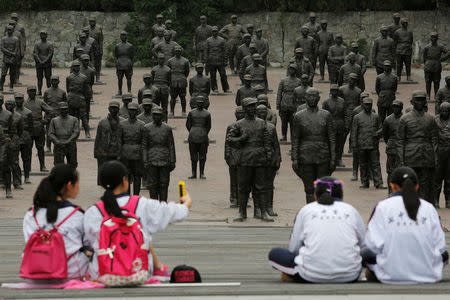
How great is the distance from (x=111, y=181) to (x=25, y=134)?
455 inches

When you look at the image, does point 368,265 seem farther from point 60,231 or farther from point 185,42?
point 185,42

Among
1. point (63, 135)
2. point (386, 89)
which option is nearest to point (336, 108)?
point (386, 89)

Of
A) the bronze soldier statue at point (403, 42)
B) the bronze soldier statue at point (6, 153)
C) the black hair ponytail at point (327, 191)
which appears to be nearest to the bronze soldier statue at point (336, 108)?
the bronze soldier statue at point (6, 153)

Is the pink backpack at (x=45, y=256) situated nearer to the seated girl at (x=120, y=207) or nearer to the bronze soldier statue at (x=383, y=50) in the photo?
the seated girl at (x=120, y=207)

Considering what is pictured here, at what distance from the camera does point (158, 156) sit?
17.4 m

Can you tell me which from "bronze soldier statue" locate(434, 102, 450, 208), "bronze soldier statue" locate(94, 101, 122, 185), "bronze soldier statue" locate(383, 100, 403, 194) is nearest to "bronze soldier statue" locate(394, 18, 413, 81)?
"bronze soldier statue" locate(383, 100, 403, 194)

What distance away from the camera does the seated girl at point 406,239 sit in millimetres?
9453

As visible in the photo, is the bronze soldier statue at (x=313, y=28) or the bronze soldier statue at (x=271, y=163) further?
the bronze soldier statue at (x=313, y=28)

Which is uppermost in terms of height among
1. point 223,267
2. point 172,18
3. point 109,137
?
point 172,18

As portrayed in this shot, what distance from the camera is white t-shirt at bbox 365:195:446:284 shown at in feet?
31.0

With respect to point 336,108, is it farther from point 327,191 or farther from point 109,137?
point 327,191

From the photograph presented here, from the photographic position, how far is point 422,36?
3662cm

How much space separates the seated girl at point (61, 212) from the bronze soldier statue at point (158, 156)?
318 inches

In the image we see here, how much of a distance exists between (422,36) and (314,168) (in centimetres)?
2110
